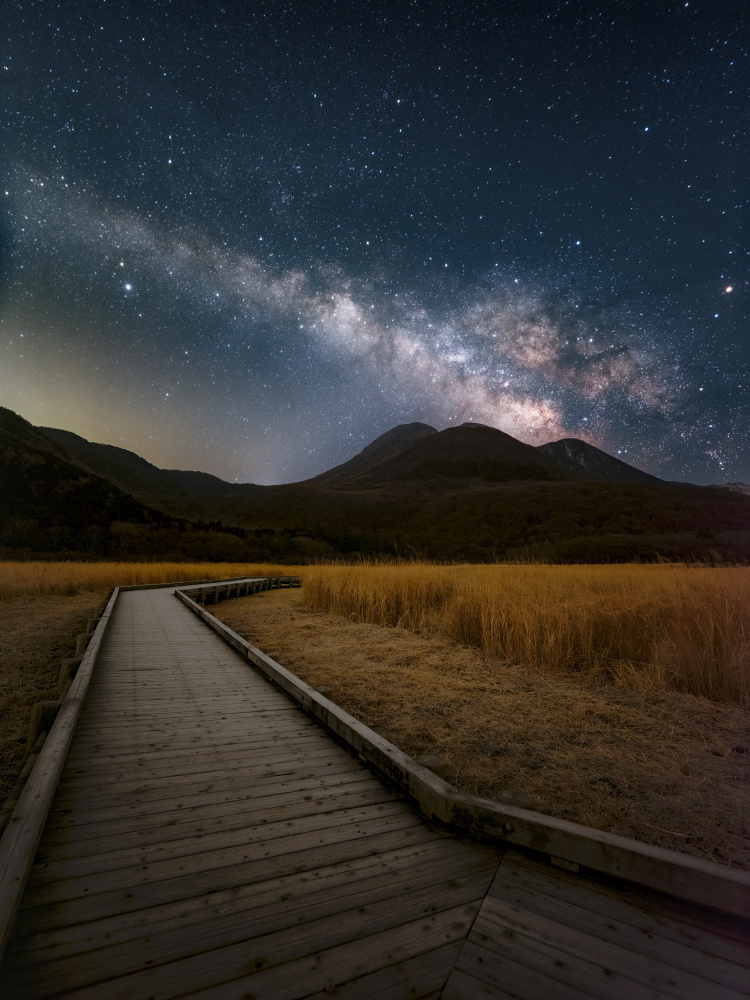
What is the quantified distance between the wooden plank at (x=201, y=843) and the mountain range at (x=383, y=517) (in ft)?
60.5

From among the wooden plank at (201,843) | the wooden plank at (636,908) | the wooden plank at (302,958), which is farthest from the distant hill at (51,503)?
the wooden plank at (636,908)

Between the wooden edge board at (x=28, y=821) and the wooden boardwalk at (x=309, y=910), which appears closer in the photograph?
the wooden boardwalk at (x=309, y=910)

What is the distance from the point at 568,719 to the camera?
15.1 feet

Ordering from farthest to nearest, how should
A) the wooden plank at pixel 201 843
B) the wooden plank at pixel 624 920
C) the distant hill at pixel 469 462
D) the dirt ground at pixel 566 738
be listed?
the distant hill at pixel 469 462, the dirt ground at pixel 566 738, the wooden plank at pixel 201 843, the wooden plank at pixel 624 920

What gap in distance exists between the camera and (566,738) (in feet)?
13.8

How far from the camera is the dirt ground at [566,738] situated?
286 cm

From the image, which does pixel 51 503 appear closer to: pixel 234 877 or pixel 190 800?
pixel 190 800

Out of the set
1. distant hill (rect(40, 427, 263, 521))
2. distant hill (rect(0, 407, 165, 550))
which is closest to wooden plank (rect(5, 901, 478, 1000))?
distant hill (rect(0, 407, 165, 550))

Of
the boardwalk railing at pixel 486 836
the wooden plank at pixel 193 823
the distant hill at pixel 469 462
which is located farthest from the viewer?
the distant hill at pixel 469 462

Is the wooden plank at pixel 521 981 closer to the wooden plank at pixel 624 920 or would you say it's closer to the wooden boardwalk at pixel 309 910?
the wooden boardwalk at pixel 309 910

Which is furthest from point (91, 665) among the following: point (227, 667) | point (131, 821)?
point (131, 821)

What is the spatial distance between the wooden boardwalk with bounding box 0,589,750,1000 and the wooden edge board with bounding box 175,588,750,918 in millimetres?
75

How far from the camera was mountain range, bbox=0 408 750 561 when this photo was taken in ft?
114

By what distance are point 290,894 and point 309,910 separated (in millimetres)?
130
